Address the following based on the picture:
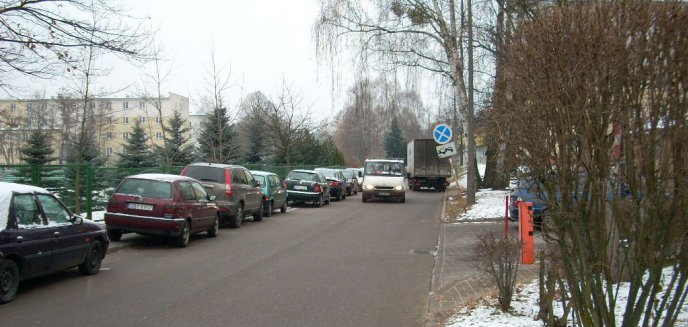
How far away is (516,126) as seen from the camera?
4.74 metres

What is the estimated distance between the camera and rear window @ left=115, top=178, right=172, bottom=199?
12484mm

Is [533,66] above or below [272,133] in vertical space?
below

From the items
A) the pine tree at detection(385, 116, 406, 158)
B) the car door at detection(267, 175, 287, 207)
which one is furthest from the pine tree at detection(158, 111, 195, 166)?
the pine tree at detection(385, 116, 406, 158)

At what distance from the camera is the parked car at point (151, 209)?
1224 cm

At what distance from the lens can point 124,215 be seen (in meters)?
12.3

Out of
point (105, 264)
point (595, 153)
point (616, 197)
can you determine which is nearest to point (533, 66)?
point (595, 153)

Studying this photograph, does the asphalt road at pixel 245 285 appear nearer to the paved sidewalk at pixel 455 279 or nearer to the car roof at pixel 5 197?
the paved sidewalk at pixel 455 279

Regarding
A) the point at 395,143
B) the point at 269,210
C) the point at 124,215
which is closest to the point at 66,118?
the point at 269,210

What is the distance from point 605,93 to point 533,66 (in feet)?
2.05

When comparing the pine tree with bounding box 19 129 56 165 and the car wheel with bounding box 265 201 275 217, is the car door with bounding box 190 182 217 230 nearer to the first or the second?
the car wheel with bounding box 265 201 275 217

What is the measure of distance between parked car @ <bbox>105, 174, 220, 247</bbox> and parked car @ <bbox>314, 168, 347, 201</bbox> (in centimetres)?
1796

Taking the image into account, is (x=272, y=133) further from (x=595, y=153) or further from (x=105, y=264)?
(x=595, y=153)

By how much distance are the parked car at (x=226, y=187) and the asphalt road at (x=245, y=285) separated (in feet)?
6.78

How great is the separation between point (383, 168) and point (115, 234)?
709 inches
